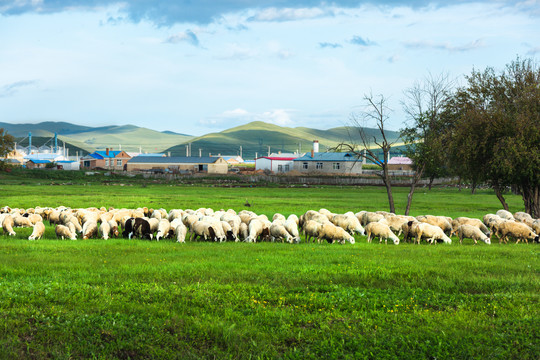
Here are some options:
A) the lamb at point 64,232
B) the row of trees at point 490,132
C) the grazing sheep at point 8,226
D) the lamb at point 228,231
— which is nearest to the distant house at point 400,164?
the row of trees at point 490,132

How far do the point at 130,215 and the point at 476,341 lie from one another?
22.3 meters

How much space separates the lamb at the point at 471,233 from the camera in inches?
885

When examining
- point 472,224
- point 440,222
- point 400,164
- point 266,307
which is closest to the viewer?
point 266,307

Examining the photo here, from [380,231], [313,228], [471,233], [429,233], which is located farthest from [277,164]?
[429,233]

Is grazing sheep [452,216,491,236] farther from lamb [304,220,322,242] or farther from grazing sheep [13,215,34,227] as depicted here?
grazing sheep [13,215,34,227]

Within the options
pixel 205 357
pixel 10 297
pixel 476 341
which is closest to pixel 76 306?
pixel 10 297

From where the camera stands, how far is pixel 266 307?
34.8ft

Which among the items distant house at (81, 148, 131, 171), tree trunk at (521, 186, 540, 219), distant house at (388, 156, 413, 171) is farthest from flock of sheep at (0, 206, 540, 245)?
distant house at (81, 148, 131, 171)

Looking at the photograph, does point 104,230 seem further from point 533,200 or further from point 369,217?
point 533,200

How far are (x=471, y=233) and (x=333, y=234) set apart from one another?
6487 mm

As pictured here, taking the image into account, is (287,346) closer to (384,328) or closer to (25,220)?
(384,328)

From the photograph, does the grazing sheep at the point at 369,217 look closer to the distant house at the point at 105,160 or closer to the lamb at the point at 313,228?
the lamb at the point at 313,228

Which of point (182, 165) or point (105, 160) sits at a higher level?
point (105, 160)

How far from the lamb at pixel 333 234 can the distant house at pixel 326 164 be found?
10386 cm
